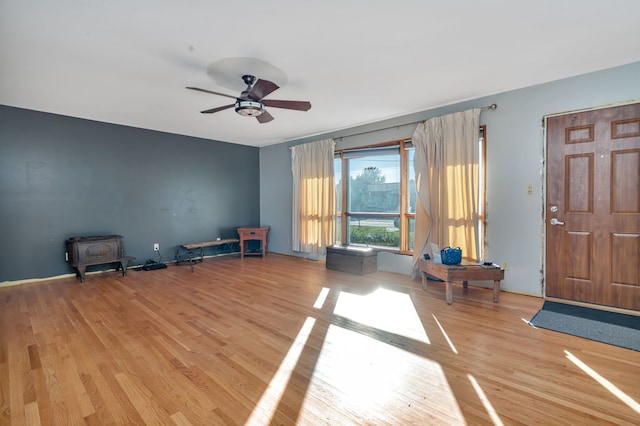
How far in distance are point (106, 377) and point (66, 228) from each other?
3.78m

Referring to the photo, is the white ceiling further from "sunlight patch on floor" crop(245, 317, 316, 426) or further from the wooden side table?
the wooden side table

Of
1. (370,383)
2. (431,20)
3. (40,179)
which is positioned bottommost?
(370,383)

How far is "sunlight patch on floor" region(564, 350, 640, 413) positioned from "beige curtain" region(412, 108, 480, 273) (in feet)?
5.92

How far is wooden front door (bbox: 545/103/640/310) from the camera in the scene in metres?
3.02

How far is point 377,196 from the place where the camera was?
518 centimetres

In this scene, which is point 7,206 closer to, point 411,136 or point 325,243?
point 325,243

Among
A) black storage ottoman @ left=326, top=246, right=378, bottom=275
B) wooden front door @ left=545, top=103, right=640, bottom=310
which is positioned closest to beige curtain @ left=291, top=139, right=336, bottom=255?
black storage ottoman @ left=326, top=246, right=378, bottom=275

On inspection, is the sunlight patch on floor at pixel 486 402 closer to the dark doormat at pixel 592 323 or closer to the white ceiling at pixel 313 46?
the dark doormat at pixel 592 323

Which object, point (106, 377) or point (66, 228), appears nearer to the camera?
point (106, 377)

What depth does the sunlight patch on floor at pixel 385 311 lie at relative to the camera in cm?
273

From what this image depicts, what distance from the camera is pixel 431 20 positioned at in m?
2.28

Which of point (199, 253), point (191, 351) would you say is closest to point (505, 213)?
point (191, 351)

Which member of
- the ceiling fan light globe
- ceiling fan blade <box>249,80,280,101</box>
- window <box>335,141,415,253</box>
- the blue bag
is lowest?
the blue bag

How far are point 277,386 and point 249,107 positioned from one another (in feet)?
8.36
